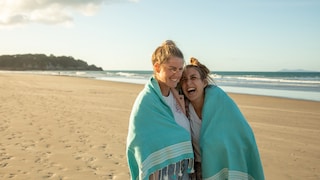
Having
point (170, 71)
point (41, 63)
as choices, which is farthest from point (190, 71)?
point (41, 63)

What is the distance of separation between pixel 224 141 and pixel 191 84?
53 centimetres

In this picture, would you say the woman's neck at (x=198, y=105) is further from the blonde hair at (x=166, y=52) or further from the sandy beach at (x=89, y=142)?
the sandy beach at (x=89, y=142)

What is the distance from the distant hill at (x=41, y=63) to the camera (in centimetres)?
A: 12231

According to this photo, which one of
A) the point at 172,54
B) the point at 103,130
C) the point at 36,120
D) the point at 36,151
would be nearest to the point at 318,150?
the point at 103,130

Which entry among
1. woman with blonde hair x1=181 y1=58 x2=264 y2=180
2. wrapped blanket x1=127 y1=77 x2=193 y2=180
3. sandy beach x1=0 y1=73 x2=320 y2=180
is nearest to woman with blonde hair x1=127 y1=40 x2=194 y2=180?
wrapped blanket x1=127 y1=77 x2=193 y2=180

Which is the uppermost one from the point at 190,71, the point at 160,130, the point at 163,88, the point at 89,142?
the point at 190,71

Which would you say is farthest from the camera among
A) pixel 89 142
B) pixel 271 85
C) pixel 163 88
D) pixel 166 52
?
pixel 271 85

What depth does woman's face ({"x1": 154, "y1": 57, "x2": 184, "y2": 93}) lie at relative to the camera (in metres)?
2.60

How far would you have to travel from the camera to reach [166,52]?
2602 mm

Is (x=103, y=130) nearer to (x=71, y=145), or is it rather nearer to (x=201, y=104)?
(x=71, y=145)

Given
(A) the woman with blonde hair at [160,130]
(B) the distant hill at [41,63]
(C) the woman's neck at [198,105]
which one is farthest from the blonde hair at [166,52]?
(B) the distant hill at [41,63]

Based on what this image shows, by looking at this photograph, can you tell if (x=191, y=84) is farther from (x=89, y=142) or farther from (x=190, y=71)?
(x=89, y=142)

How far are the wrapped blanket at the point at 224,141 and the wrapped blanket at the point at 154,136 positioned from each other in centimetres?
23

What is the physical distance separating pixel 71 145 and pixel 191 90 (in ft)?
16.7
